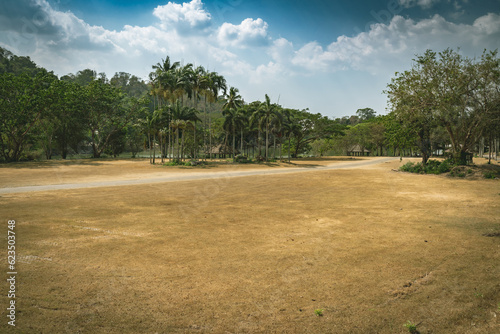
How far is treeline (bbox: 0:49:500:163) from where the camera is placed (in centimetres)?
2727

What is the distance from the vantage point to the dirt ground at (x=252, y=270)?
4.27 meters

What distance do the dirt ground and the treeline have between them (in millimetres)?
20687

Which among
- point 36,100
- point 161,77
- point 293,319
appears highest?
point 161,77

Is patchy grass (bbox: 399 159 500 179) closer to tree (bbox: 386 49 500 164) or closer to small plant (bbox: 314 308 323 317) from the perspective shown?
tree (bbox: 386 49 500 164)

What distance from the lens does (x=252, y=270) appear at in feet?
19.6

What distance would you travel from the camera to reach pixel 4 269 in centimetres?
575

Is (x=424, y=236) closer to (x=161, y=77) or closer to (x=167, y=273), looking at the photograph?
(x=167, y=273)

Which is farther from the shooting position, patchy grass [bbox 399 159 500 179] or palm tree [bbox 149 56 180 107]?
palm tree [bbox 149 56 180 107]

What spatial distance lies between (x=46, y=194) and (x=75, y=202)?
357 cm

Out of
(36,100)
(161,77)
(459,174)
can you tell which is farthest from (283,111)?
(36,100)

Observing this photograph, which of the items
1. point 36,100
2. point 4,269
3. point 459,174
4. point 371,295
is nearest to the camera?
point 371,295

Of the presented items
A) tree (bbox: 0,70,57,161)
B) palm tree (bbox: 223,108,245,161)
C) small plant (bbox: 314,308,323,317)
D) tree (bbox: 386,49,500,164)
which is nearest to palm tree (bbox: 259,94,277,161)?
palm tree (bbox: 223,108,245,161)

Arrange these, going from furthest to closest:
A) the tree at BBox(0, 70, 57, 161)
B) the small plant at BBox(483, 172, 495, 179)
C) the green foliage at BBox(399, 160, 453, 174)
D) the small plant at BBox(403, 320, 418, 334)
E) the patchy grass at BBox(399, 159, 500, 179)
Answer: the tree at BBox(0, 70, 57, 161) < the green foliage at BBox(399, 160, 453, 174) < the patchy grass at BBox(399, 159, 500, 179) < the small plant at BBox(483, 172, 495, 179) < the small plant at BBox(403, 320, 418, 334)

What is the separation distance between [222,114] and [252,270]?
51667mm
